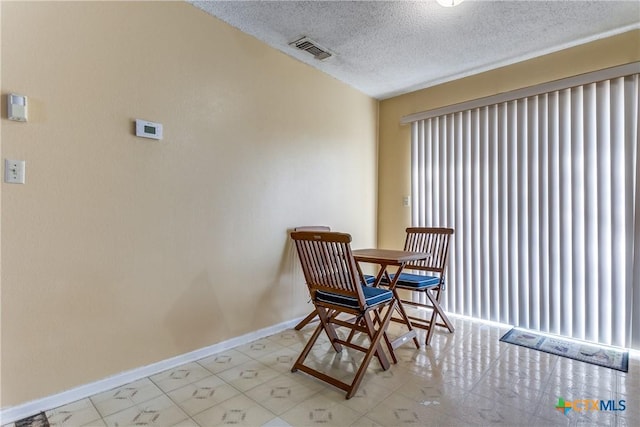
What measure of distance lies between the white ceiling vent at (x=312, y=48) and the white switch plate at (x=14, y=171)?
2.09 metres

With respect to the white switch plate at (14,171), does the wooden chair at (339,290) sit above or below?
below

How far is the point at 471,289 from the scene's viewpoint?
3246 mm

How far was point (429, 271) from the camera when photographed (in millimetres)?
3057

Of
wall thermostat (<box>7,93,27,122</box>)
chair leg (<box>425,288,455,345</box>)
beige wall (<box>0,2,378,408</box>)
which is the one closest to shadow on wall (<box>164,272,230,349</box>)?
beige wall (<box>0,2,378,408</box>)

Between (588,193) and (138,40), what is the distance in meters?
3.53

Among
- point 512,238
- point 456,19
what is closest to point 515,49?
point 456,19

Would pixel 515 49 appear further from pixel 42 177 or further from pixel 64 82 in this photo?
pixel 42 177

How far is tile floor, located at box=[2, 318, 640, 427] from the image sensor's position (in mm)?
1639

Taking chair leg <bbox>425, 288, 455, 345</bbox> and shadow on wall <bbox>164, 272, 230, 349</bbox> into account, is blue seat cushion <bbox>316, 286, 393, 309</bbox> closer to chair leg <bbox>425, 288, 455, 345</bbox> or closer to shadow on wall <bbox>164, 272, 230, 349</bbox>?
chair leg <bbox>425, 288, 455, 345</bbox>

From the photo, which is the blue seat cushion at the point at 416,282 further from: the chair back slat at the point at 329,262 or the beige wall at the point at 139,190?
the beige wall at the point at 139,190

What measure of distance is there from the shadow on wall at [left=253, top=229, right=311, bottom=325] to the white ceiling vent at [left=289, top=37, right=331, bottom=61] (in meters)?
1.63

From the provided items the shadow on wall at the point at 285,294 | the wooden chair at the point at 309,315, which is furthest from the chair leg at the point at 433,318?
the shadow on wall at the point at 285,294

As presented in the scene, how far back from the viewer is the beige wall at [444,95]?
2584 mm

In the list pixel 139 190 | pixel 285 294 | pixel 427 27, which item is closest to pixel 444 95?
pixel 427 27
